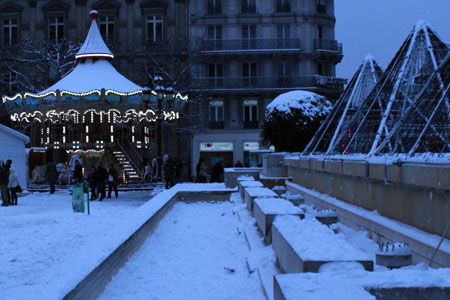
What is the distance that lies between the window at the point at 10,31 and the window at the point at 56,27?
102 inches

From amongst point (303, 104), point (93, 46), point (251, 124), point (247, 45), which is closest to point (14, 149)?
point (93, 46)

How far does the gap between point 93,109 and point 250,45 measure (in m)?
16.0

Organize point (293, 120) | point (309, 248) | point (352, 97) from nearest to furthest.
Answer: point (309, 248) < point (352, 97) < point (293, 120)

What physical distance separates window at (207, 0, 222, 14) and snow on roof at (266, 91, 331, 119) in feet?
75.6

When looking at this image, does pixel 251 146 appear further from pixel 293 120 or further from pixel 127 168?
pixel 293 120

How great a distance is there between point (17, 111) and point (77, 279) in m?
29.1

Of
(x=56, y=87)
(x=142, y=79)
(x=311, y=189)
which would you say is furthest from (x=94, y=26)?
(x=311, y=189)

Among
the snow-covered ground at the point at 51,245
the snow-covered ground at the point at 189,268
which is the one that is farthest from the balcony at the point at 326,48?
the snow-covered ground at the point at 189,268

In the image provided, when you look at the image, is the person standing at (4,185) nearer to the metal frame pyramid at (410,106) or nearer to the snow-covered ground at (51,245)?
the snow-covered ground at (51,245)

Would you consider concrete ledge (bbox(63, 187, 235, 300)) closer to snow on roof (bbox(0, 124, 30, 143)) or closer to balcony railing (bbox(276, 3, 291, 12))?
snow on roof (bbox(0, 124, 30, 143))

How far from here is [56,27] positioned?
45.5 meters

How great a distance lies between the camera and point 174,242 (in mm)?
9398

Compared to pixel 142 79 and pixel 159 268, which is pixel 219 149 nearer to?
pixel 142 79

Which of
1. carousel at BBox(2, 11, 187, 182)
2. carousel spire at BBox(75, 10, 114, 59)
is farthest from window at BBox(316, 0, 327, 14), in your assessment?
carousel spire at BBox(75, 10, 114, 59)
